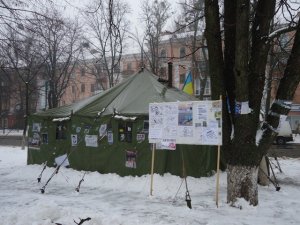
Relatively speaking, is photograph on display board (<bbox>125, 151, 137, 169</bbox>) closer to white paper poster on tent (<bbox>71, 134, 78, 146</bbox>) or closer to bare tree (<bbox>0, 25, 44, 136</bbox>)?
white paper poster on tent (<bbox>71, 134, 78, 146</bbox>)

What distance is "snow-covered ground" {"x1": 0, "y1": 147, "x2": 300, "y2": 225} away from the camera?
24.5 ft

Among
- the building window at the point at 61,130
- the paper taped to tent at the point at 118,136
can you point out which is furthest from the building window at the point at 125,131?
the building window at the point at 61,130

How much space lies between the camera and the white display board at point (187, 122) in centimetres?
866

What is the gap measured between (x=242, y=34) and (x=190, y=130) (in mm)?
2377

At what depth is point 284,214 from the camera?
26.4ft

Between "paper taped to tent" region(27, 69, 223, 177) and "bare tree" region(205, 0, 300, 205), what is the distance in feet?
8.66

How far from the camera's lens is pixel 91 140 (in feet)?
41.5

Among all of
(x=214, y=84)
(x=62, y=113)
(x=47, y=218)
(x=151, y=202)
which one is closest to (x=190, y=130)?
(x=214, y=84)

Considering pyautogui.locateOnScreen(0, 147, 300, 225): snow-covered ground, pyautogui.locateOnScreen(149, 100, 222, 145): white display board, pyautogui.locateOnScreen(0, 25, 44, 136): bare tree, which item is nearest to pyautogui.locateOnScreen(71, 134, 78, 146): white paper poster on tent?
pyautogui.locateOnScreen(0, 147, 300, 225): snow-covered ground

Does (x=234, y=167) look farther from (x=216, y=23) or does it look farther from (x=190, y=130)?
(x=216, y=23)

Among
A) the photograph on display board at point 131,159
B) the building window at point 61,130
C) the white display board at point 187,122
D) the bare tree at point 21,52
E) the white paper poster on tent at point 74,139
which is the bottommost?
the photograph on display board at point 131,159

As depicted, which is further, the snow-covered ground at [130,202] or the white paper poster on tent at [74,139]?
the white paper poster on tent at [74,139]

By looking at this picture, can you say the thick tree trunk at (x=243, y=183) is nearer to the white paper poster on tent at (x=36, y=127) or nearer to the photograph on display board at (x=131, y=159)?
the photograph on display board at (x=131, y=159)

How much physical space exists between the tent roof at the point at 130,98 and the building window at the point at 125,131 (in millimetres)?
325
